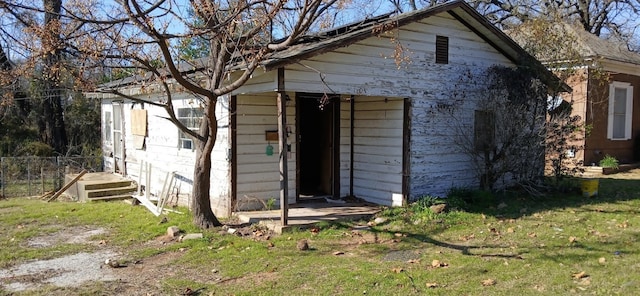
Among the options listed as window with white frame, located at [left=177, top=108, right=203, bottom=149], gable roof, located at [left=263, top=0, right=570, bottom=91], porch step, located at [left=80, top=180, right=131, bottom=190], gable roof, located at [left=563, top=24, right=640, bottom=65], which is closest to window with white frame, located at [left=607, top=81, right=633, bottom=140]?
gable roof, located at [left=563, top=24, right=640, bottom=65]

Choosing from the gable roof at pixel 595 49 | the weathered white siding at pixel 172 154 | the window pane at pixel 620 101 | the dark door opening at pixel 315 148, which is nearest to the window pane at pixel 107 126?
the weathered white siding at pixel 172 154

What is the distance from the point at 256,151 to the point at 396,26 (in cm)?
337

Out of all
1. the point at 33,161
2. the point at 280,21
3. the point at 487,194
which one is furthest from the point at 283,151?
the point at 33,161

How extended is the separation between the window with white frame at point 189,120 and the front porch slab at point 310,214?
227cm

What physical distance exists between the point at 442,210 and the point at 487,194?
1.53 metres

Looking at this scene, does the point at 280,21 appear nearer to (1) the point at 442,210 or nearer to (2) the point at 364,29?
(2) the point at 364,29

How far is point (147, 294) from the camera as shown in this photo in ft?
16.5

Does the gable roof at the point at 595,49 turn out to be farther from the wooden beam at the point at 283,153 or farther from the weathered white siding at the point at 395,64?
the wooden beam at the point at 283,153

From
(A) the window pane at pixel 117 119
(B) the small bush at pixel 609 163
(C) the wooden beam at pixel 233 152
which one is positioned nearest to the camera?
(C) the wooden beam at pixel 233 152

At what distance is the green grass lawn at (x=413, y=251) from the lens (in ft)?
16.6

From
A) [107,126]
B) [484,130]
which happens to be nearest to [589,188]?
[484,130]

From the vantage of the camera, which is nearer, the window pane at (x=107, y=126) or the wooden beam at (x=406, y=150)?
the wooden beam at (x=406, y=150)

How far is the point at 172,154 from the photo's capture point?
1073 cm

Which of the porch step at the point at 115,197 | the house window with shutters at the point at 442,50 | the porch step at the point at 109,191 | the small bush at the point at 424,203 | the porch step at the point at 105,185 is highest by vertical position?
the house window with shutters at the point at 442,50
